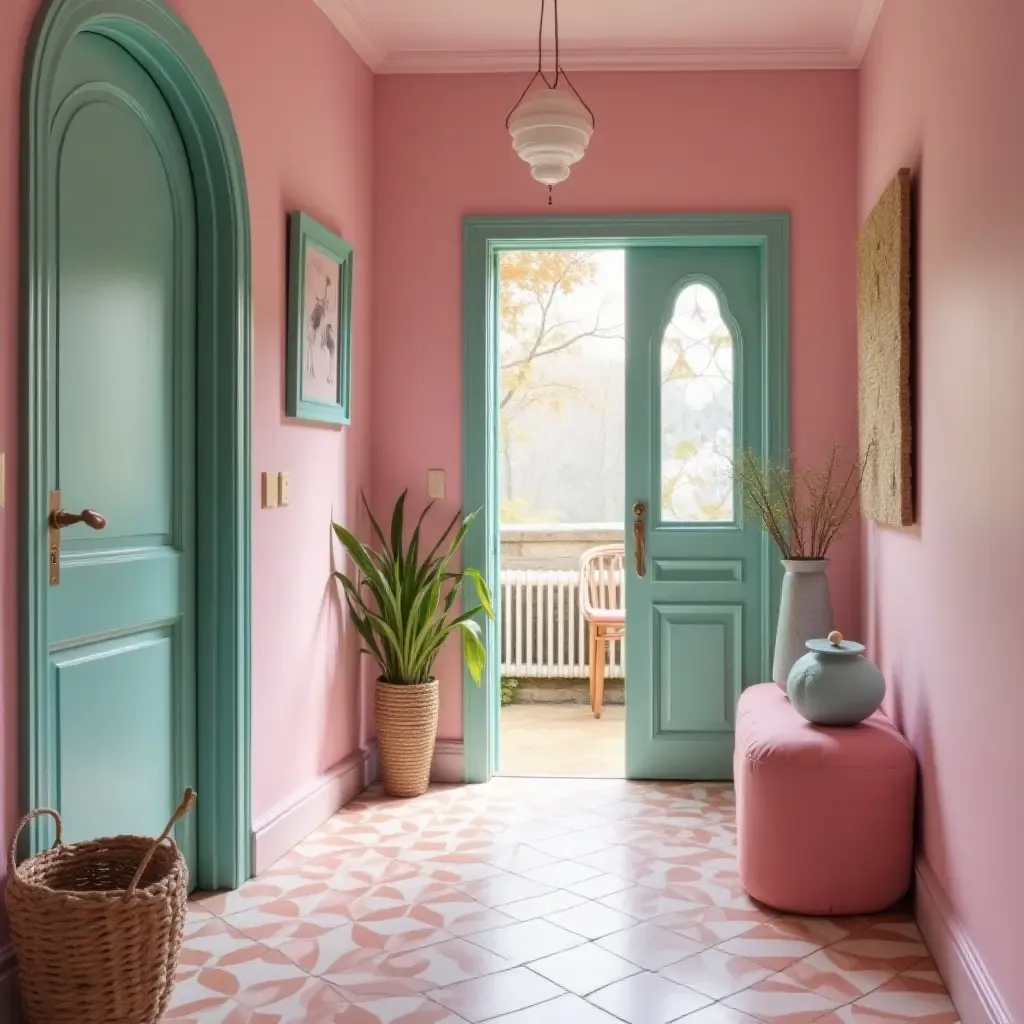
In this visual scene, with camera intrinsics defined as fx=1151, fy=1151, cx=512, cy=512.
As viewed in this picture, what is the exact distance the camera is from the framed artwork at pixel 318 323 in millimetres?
3553

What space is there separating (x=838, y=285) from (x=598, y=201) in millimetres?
950

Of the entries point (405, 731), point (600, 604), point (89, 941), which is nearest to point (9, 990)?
point (89, 941)

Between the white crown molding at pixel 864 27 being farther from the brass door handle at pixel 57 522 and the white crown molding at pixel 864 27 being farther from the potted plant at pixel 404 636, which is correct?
the brass door handle at pixel 57 522

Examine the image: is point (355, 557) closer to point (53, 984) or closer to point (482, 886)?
point (482, 886)

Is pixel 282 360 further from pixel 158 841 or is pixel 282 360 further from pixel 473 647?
pixel 158 841

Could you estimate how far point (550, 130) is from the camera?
10.8 ft

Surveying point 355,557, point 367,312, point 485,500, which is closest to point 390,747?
point 355,557

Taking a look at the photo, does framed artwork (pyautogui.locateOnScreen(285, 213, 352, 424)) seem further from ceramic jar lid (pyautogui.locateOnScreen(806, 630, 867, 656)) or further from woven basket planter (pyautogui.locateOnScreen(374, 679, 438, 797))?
ceramic jar lid (pyautogui.locateOnScreen(806, 630, 867, 656))

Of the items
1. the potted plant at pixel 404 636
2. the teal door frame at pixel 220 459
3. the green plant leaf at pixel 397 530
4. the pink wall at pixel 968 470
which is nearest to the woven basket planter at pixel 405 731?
the potted plant at pixel 404 636

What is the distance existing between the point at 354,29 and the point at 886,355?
2.18 m

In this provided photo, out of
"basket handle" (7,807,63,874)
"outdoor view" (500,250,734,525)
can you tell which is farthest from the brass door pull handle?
"outdoor view" (500,250,734,525)

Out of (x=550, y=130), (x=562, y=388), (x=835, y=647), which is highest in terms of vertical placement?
(x=550, y=130)

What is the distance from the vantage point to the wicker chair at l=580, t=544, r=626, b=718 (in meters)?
5.75

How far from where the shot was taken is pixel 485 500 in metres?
4.41
